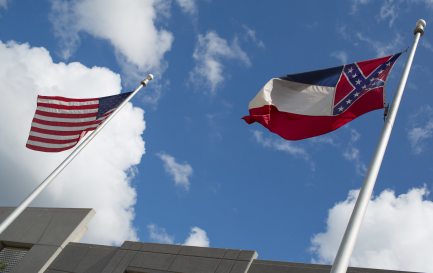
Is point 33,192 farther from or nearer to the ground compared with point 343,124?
nearer to the ground

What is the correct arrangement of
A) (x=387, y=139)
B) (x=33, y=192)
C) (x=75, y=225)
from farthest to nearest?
1. (x=75, y=225)
2. (x=33, y=192)
3. (x=387, y=139)

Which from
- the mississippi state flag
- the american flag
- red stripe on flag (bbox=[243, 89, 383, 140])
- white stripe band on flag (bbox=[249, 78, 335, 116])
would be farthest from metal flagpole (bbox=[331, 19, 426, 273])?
the american flag

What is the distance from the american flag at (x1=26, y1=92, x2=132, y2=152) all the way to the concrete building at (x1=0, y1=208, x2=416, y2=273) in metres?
4.68

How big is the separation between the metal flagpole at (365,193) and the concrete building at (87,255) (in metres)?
5.11

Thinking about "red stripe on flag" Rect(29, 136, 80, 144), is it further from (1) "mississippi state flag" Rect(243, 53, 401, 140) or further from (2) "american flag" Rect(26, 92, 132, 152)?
(1) "mississippi state flag" Rect(243, 53, 401, 140)

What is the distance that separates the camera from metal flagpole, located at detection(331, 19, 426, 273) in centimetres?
599

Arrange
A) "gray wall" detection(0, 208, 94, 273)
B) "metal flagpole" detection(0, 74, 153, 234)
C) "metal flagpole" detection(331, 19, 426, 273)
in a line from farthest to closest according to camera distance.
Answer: "gray wall" detection(0, 208, 94, 273)
"metal flagpole" detection(0, 74, 153, 234)
"metal flagpole" detection(331, 19, 426, 273)

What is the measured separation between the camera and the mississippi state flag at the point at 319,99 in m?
8.73

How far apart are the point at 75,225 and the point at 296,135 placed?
36.1 ft

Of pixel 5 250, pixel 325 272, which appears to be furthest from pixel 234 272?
pixel 5 250

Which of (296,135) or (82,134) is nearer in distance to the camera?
(296,135)

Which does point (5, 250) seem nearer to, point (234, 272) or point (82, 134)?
point (82, 134)

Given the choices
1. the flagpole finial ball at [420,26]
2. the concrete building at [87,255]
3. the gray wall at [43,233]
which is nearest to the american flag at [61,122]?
the concrete building at [87,255]

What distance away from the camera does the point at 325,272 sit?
38.0ft
